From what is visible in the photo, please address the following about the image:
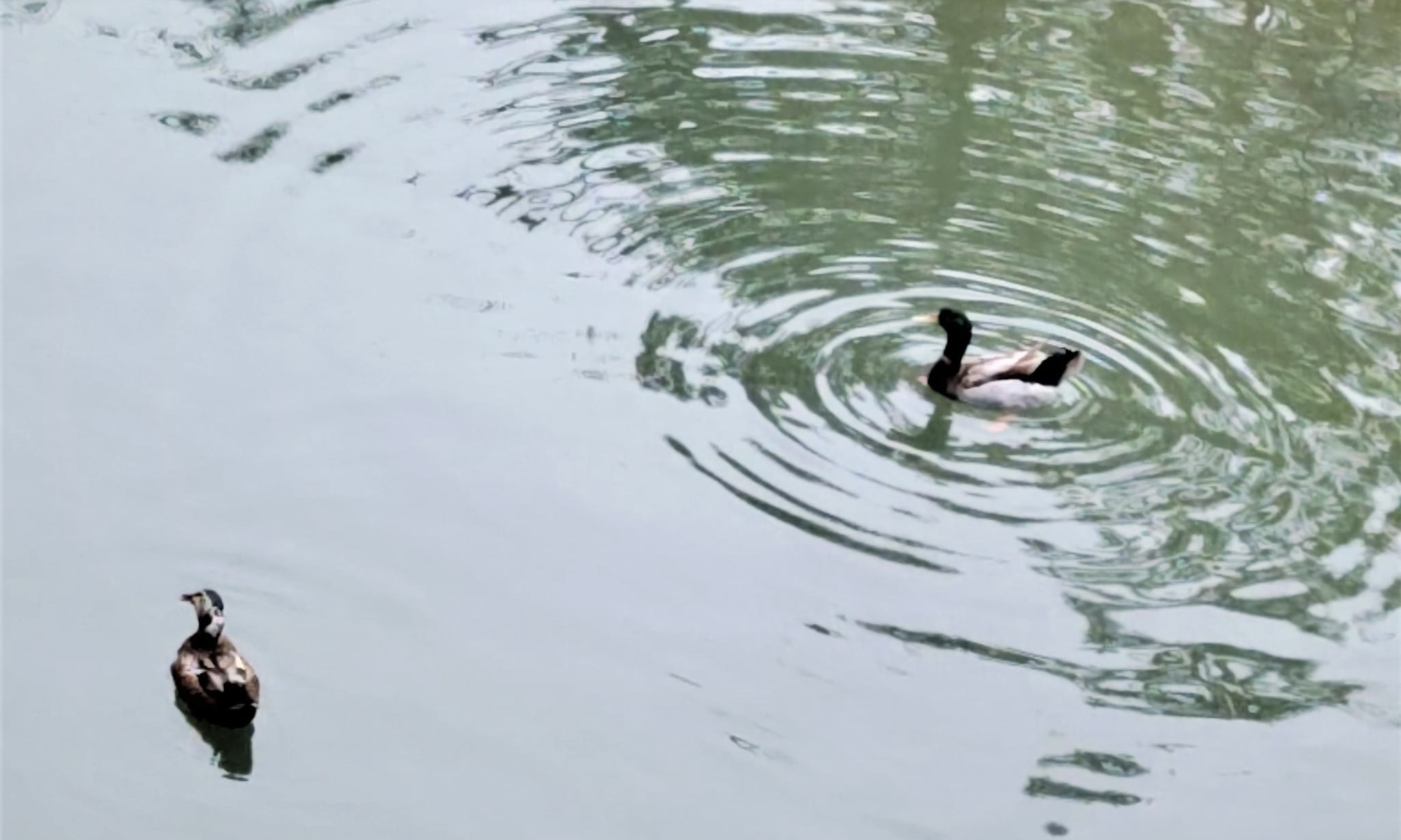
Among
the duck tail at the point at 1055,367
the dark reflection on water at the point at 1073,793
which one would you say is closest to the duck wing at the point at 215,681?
the dark reflection on water at the point at 1073,793

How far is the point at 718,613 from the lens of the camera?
20.1ft

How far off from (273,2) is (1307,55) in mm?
5040

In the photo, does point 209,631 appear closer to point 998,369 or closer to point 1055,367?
point 998,369

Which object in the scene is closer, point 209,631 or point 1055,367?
point 209,631

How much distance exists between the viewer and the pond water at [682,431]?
18.5 ft

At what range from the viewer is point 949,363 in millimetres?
7199

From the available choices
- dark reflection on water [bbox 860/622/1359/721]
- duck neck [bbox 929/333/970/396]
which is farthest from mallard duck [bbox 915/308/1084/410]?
dark reflection on water [bbox 860/622/1359/721]

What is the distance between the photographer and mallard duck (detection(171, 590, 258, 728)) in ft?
17.9

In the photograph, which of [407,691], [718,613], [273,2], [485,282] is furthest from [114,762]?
[273,2]

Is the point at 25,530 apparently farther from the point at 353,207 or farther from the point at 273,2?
the point at 273,2

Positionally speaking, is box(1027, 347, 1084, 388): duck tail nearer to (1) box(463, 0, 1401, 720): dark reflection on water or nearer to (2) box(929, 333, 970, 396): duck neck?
(1) box(463, 0, 1401, 720): dark reflection on water

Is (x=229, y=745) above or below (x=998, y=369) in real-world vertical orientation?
below

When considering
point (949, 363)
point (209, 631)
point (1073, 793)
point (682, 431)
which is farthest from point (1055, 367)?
Result: point (209, 631)

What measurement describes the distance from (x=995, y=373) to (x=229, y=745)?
2962 millimetres
